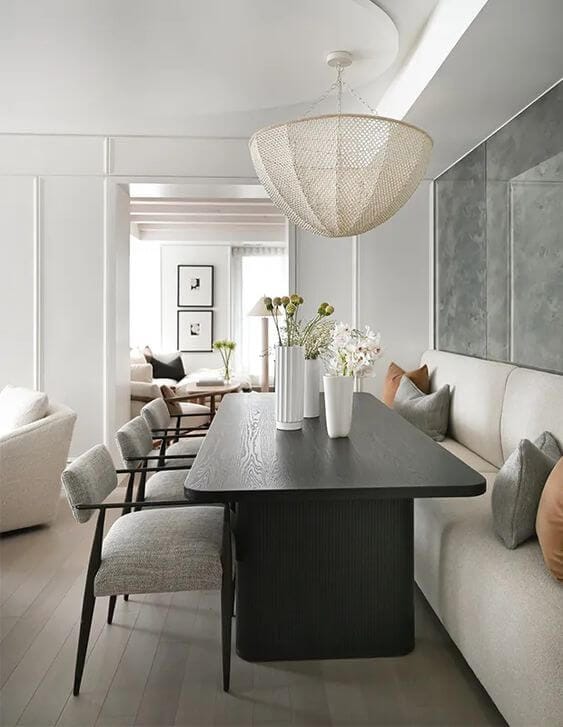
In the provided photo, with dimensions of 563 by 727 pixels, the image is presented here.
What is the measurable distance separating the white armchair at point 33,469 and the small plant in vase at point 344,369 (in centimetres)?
181

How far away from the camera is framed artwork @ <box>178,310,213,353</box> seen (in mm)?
9945

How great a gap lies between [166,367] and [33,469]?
5.30 m

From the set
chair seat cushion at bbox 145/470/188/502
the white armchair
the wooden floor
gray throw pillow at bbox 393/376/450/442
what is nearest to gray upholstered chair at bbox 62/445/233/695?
the wooden floor

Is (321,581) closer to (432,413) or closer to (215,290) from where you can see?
(432,413)

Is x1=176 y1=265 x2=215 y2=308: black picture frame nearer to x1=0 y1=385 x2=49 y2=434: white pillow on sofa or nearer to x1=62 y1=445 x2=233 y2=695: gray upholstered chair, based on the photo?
x1=0 y1=385 x2=49 y2=434: white pillow on sofa

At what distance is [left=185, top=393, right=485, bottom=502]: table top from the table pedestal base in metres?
0.17

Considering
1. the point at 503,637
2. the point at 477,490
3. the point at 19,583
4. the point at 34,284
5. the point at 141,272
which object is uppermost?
the point at 141,272

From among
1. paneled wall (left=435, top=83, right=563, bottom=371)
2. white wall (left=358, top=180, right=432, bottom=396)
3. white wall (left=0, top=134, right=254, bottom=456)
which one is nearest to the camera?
paneled wall (left=435, top=83, right=563, bottom=371)

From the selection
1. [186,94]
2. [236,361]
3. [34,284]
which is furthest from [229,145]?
[236,361]

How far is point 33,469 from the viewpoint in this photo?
11.8ft

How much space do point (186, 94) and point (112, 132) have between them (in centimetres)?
Result: 95

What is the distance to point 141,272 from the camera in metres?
10.0

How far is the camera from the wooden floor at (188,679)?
6.43 feet

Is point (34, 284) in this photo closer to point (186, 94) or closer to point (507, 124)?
point (186, 94)
